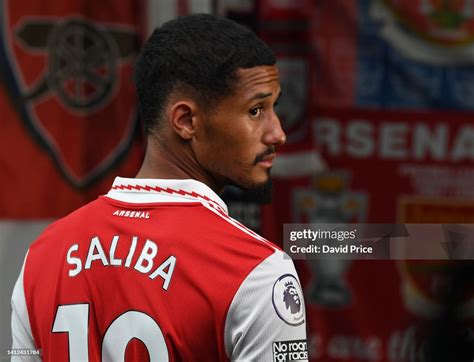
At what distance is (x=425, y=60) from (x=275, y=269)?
3.29 meters

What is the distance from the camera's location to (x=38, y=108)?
4.69m

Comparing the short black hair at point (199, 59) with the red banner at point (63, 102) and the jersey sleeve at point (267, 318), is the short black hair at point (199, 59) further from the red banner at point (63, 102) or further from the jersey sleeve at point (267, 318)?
the red banner at point (63, 102)

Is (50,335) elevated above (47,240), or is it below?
below

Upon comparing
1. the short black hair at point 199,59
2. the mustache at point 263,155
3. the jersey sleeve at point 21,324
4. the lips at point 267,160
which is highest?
the short black hair at point 199,59

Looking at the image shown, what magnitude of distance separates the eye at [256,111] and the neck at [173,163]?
0.43 feet

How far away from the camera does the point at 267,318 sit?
1.78m

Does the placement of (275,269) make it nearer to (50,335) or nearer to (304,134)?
(50,335)

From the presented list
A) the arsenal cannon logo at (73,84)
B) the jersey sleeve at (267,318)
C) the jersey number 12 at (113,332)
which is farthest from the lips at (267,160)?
the arsenal cannon logo at (73,84)

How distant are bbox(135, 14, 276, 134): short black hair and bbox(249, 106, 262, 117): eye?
2.3 inches

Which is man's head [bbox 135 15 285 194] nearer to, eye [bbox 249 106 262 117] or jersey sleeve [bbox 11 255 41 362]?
eye [bbox 249 106 262 117]

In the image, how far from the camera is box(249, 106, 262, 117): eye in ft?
6.33

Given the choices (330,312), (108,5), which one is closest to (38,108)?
(108,5)

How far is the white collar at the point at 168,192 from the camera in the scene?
6.31 ft

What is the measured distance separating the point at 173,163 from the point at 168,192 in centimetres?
6
